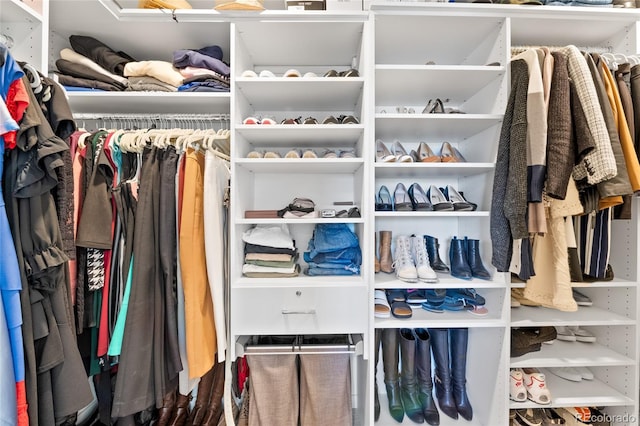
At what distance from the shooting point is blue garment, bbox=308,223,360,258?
1.28 meters

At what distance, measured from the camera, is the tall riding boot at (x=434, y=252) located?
1401 millimetres

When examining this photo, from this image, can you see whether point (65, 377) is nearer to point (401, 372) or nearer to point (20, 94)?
point (20, 94)

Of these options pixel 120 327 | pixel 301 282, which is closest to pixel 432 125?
pixel 301 282

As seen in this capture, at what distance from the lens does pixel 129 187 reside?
104 centimetres

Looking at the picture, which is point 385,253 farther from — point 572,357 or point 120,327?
point 120,327

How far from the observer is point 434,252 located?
1.45 m

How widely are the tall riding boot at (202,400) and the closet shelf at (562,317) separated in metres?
1.53

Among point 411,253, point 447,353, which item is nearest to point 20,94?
point 411,253

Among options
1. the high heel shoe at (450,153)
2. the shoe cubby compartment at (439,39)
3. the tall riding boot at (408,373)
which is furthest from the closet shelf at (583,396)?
the shoe cubby compartment at (439,39)

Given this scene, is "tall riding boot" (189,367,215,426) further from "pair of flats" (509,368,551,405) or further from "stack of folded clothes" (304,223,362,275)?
"pair of flats" (509,368,551,405)

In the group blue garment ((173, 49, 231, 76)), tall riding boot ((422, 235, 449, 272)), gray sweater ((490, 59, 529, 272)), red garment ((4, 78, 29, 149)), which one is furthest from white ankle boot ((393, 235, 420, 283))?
red garment ((4, 78, 29, 149))

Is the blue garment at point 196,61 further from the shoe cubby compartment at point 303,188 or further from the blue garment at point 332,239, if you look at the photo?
the blue garment at point 332,239

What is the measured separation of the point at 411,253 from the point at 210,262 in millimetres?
957

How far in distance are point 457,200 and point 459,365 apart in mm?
862
